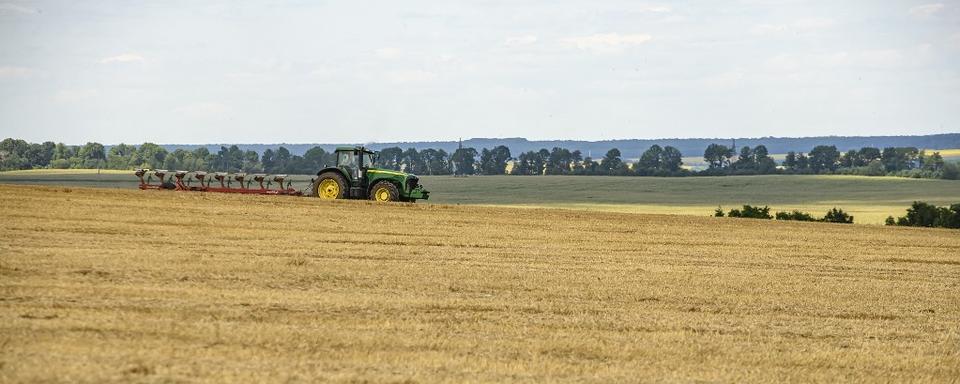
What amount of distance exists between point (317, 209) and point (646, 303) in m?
12.6

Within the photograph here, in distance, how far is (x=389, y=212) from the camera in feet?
90.8

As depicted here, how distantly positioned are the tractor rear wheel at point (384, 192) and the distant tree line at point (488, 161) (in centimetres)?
6691

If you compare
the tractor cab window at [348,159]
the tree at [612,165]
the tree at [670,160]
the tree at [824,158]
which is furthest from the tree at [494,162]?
the tractor cab window at [348,159]

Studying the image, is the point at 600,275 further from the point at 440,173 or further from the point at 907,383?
the point at 440,173

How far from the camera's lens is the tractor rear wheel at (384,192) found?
32.3 m

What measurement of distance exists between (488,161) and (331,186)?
92721 mm

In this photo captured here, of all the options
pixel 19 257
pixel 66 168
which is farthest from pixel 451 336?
pixel 66 168

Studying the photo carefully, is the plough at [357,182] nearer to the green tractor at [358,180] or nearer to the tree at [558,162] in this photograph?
the green tractor at [358,180]

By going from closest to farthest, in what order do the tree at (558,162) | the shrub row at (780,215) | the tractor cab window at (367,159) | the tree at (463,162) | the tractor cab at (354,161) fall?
the tractor cab at (354,161)
the tractor cab window at (367,159)
the shrub row at (780,215)
the tree at (558,162)
the tree at (463,162)

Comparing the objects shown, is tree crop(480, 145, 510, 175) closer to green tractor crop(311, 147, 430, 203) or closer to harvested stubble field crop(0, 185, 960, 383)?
green tractor crop(311, 147, 430, 203)

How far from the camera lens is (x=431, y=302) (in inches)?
575

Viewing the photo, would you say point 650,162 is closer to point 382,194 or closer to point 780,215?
point 780,215

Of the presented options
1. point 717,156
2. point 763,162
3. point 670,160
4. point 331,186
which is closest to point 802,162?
point 763,162

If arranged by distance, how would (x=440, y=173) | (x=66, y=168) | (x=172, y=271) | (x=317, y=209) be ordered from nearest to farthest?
(x=172, y=271) < (x=317, y=209) < (x=66, y=168) < (x=440, y=173)
